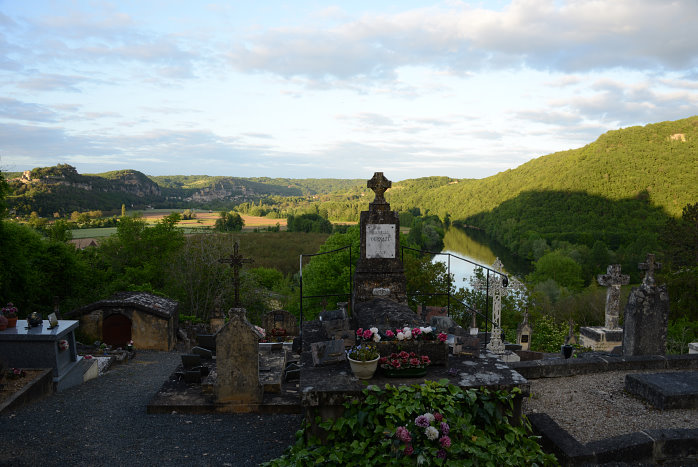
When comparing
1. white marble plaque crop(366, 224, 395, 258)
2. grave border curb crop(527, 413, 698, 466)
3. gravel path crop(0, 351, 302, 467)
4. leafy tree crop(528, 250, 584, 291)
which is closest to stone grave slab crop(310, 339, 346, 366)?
gravel path crop(0, 351, 302, 467)

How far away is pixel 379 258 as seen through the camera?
1012cm

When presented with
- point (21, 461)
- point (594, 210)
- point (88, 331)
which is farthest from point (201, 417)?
point (594, 210)

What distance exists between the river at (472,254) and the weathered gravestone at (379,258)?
43449 millimetres

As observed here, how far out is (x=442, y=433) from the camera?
4523 mm

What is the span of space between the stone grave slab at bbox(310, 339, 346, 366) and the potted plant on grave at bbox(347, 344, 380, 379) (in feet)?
1.81

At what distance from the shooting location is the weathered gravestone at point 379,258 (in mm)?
10062

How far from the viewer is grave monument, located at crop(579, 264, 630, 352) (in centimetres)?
1455

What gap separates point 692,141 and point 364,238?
3145 inches

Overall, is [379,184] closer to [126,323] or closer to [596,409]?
[596,409]

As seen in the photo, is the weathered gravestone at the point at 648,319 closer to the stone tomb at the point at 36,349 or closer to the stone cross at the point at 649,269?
the stone cross at the point at 649,269

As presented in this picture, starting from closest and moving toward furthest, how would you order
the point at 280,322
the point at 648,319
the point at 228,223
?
the point at 648,319, the point at 280,322, the point at 228,223

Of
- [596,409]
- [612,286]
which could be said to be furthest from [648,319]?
[612,286]

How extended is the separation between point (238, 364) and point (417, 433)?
379cm

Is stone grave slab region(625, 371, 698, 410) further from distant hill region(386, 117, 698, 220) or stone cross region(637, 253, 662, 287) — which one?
distant hill region(386, 117, 698, 220)
